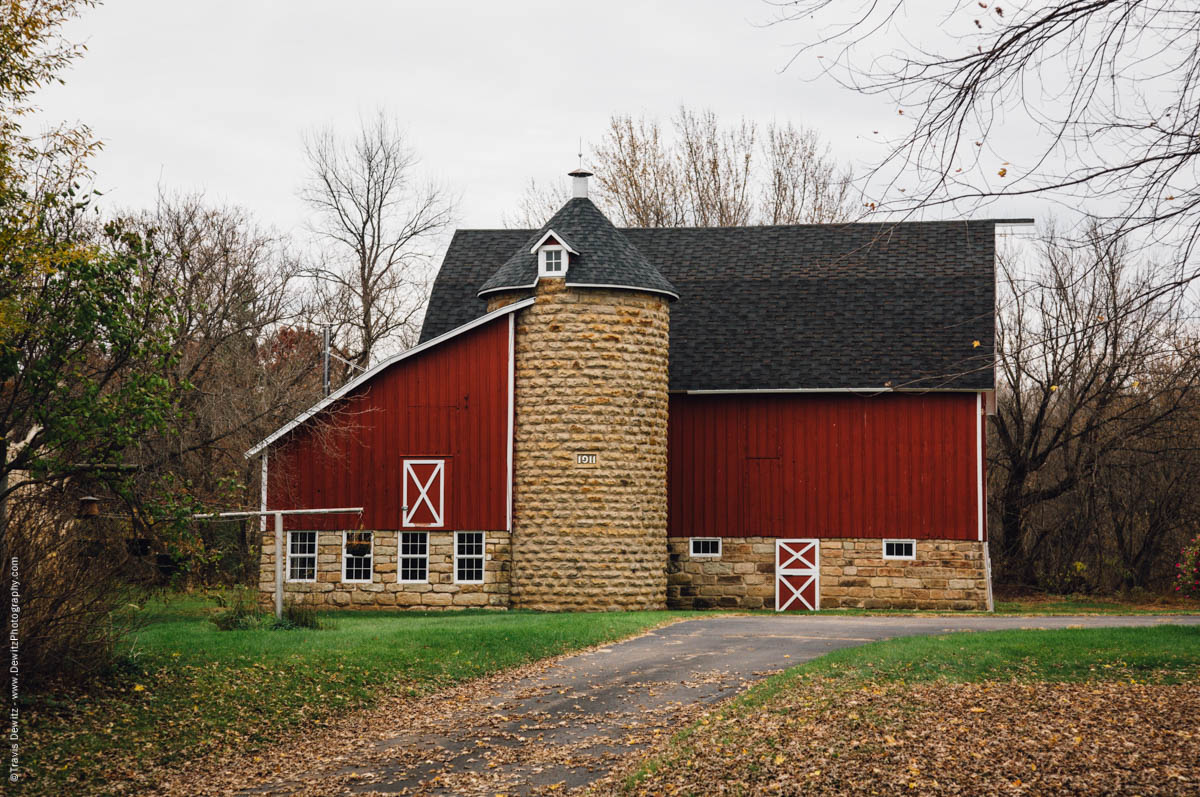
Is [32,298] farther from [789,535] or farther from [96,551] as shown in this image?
[789,535]

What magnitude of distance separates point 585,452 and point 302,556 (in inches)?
277

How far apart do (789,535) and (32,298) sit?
1933 cm

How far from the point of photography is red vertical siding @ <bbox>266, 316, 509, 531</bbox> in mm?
26844

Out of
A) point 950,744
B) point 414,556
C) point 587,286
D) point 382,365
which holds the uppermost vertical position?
point 587,286

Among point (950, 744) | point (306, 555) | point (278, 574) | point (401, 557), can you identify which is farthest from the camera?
point (306, 555)

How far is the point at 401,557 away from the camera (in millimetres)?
27188

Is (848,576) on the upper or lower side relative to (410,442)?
lower

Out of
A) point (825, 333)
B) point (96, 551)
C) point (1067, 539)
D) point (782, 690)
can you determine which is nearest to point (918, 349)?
point (825, 333)

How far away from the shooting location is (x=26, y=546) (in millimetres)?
12828

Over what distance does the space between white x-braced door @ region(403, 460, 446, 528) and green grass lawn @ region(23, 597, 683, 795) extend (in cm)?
483

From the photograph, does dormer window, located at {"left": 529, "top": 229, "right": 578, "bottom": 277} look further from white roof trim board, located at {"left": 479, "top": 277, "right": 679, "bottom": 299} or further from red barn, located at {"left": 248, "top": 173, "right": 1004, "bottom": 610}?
white roof trim board, located at {"left": 479, "top": 277, "right": 679, "bottom": 299}

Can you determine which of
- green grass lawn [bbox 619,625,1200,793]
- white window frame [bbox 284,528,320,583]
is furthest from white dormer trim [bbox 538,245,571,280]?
green grass lawn [bbox 619,625,1200,793]

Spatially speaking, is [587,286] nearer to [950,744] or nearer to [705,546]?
[705,546]

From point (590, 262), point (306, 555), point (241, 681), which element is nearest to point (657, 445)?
point (590, 262)
